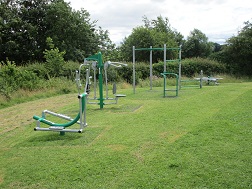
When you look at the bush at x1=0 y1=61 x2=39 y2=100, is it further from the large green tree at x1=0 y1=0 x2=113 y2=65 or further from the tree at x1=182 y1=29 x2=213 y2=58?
the tree at x1=182 y1=29 x2=213 y2=58

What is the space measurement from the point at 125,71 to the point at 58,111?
9434 millimetres

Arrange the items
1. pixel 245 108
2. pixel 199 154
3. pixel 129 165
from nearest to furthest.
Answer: pixel 129 165, pixel 199 154, pixel 245 108

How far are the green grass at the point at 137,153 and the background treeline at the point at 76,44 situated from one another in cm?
835

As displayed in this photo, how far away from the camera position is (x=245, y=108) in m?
6.62

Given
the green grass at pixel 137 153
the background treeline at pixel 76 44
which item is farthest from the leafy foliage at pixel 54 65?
the green grass at pixel 137 153

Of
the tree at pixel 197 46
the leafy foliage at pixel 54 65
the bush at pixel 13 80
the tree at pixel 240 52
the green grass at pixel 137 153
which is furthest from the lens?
the tree at pixel 197 46

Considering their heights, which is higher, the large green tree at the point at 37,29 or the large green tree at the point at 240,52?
the large green tree at the point at 37,29

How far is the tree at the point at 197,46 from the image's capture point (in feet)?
103

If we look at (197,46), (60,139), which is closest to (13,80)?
(60,139)

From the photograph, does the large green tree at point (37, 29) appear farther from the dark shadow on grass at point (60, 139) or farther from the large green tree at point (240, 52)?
the dark shadow on grass at point (60, 139)

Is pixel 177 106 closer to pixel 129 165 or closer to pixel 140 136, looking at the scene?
pixel 140 136

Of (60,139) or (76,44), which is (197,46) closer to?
(76,44)

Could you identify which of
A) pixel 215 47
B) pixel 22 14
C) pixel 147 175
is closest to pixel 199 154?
pixel 147 175

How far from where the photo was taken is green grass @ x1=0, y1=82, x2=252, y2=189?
3.04m
